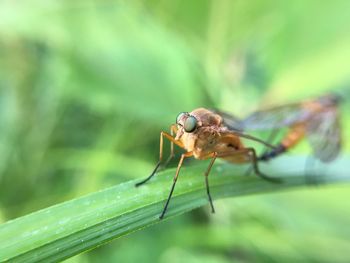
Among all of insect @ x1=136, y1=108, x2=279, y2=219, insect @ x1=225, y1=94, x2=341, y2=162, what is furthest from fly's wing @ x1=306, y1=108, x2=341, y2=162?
insect @ x1=136, y1=108, x2=279, y2=219

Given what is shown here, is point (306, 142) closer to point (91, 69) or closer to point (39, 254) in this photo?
point (91, 69)

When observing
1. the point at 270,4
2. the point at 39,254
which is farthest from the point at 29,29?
the point at 39,254

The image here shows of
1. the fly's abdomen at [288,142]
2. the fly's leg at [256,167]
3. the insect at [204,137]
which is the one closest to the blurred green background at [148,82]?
the fly's abdomen at [288,142]

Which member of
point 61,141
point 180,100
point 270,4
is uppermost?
point 270,4

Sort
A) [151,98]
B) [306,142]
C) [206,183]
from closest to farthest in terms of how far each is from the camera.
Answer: [206,183] → [306,142] → [151,98]

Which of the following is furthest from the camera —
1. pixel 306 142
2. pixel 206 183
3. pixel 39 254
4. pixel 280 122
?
pixel 306 142

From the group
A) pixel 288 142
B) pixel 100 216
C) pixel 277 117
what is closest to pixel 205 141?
pixel 100 216

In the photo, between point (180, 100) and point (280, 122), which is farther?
point (180, 100)

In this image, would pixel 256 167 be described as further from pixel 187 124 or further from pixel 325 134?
pixel 325 134
